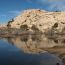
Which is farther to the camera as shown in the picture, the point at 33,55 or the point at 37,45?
the point at 37,45

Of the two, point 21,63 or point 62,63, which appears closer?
point 62,63

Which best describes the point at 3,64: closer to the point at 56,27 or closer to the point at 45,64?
the point at 45,64

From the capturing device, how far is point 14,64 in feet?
116

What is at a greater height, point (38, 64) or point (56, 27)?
point (56, 27)

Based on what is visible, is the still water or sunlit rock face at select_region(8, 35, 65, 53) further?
sunlit rock face at select_region(8, 35, 65, 53)

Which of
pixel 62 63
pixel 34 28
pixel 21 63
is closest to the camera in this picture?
pixel 62 63

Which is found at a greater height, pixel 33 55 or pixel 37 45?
pixel 37 45

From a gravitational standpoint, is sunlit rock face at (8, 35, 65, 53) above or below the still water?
above

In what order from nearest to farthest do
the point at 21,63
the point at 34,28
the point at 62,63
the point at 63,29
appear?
the point at 62,63 < the point at 21,63 < the point at 63,29 < the point at 34,28

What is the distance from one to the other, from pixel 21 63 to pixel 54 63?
5589mm

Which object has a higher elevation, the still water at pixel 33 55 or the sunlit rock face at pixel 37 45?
the sunlit rock face at pixel 37 45

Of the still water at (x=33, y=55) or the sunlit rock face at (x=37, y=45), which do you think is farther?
the sunlit rock face at (x=37, y=45)

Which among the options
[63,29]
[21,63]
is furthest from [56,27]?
[21,63]

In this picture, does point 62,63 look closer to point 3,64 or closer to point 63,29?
point 3,64
